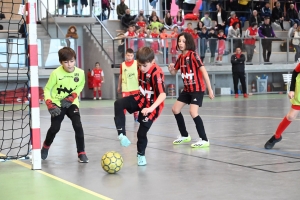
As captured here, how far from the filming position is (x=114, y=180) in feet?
21.6

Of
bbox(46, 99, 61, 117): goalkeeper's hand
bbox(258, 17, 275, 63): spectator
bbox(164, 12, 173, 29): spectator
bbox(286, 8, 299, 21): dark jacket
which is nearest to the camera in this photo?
bbox(46, 99, 61, 117): goalkeeper's hand

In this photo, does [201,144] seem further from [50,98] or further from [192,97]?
[50,98]

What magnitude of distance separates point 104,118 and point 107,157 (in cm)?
880

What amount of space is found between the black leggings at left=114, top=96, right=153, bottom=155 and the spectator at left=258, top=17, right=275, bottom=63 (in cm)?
2218

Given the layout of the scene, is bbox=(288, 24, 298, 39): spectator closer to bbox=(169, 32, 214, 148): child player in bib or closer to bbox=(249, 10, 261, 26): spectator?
bbox=(249, 10, 261, 26): spectator

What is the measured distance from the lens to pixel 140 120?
7.70 meters

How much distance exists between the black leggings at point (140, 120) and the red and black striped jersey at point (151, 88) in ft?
0.33

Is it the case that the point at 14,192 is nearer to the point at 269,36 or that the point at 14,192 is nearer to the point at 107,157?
the point at 107,157

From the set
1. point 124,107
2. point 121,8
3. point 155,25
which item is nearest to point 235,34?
point 155,25

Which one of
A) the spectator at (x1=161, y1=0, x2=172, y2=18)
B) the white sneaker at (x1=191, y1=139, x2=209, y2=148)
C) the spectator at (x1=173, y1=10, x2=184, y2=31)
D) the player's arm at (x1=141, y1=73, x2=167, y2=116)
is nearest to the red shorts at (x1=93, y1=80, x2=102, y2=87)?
the spectator at (x1=173, y1=10, x2=184, y2=31)

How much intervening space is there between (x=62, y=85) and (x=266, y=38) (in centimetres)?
2260

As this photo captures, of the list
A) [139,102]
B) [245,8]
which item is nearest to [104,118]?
[139,102]

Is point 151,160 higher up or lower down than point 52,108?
lower down

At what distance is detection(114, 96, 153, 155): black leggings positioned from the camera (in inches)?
301
